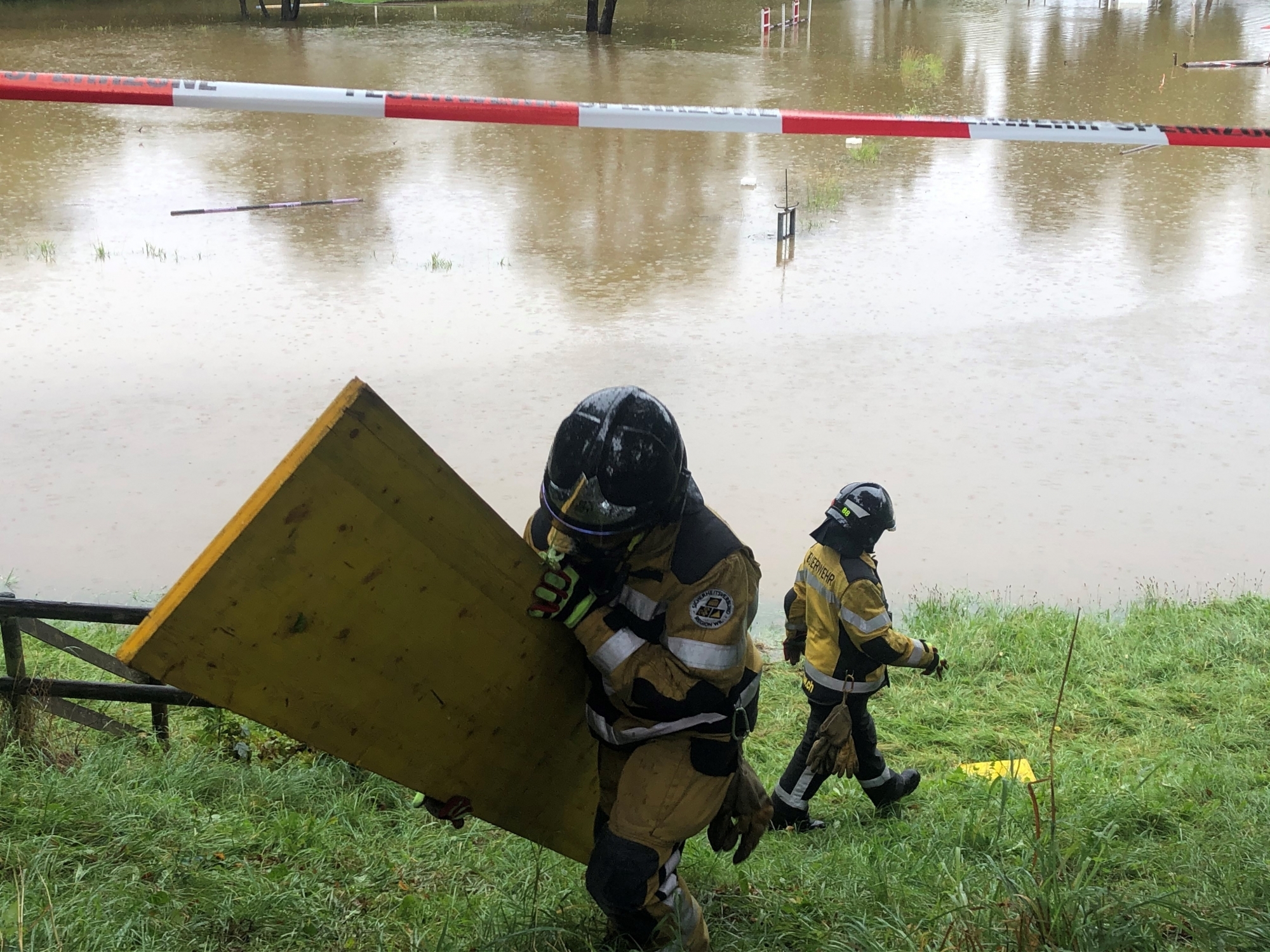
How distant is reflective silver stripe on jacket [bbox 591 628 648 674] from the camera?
234cm

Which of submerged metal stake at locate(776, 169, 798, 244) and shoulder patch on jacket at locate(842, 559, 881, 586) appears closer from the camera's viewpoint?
shoulder patch on jacket at locate(842, 559, 881, 586)

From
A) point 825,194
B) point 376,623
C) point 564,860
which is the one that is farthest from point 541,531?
point 825,194

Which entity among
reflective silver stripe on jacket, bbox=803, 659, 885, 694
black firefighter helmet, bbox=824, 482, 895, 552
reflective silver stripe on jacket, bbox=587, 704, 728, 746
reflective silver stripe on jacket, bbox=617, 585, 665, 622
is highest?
reflective silver stripe on jacket, bbox=617, 585, 665, 622

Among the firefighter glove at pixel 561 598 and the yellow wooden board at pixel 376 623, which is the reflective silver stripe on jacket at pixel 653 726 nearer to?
the yellow wooden board at pixel 376 623

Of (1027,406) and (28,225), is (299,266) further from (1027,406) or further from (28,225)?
(1027,406)

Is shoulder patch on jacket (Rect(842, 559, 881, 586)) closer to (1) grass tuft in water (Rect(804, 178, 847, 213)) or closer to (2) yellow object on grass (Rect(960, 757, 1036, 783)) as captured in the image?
(2) yellow object on grass (Rect(960, 757, 1036, 783))

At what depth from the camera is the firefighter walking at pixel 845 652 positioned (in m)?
3.72

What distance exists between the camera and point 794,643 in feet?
13.7

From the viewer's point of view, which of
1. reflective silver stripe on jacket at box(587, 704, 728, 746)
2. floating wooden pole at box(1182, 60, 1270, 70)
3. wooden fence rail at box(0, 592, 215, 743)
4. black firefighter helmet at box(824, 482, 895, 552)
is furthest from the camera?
floating wooden pole at box(1182, 60, 1270, 70)

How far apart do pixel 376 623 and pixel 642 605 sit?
601 millimetres

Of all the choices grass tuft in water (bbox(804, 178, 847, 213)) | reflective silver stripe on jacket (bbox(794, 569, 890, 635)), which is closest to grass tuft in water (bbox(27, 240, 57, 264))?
grass tuft in water (bbox(804, 178, 847, 213))

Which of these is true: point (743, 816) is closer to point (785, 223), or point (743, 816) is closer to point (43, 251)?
point (785, 223)

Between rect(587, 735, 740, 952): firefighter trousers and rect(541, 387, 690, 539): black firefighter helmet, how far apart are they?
21.3 inches

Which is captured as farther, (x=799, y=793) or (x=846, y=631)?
(x=799, y=793)
